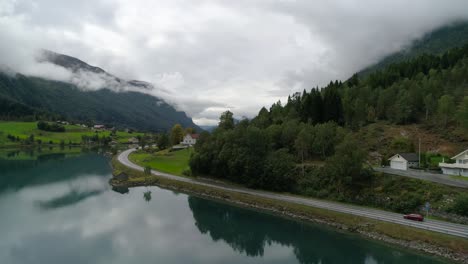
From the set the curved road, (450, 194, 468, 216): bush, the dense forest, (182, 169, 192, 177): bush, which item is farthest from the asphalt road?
(182, 169, 192, 177): bush

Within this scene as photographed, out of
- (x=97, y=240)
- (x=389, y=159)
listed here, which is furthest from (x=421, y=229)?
(x=97, y=240)

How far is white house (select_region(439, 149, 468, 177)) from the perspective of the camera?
145 feet

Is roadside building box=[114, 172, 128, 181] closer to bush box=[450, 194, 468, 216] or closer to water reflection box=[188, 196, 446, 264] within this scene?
water reflection box=[188, 196, 446, 264]

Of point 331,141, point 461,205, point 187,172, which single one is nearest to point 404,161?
point 331,141

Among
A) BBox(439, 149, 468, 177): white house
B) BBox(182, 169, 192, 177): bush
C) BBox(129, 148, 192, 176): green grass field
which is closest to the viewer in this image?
BBox(439, 149, 468, 177): white house

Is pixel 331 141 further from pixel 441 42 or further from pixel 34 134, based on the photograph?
pixel 34 134

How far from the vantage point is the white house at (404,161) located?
50.5 metres

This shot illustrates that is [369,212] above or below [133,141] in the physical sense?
below

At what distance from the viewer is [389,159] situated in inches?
2100

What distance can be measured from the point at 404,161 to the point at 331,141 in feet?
40.5

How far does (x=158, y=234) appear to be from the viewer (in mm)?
39625

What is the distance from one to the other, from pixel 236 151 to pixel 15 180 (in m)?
60.4

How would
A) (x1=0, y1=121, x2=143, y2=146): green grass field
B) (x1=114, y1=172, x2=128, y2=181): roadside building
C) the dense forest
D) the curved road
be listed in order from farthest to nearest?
1. (x1=0, y1=121, x2=143, y2=146): green grass field
2. (x1=114, y1=172, x2=128, y2=181): roadside building
3. the dense forest
4. the curved road

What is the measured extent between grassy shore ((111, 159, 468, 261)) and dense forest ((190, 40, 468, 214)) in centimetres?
540
